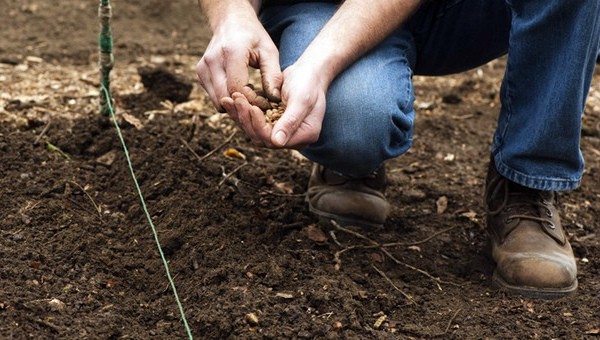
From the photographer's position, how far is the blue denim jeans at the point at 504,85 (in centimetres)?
213

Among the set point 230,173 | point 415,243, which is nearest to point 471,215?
point 415,243

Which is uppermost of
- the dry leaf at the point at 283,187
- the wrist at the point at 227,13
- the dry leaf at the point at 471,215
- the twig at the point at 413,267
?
the wrist at the point at 227,13

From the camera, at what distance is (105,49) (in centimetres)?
279

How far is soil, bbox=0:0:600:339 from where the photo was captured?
2.04m

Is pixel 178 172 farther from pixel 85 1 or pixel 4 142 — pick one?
pixel 85 1

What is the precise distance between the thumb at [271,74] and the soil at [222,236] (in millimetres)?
441

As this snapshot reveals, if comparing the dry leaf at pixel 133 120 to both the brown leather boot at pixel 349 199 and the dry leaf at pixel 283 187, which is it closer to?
the dry leaf at pixel 283 187

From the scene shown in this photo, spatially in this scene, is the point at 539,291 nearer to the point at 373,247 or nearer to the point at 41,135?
the point at 373,247

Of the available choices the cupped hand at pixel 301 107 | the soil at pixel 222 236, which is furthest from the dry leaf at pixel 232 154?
the cupped hand at pixel 301 107

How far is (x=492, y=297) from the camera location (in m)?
2.27

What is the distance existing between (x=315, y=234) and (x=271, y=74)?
21.0 inches

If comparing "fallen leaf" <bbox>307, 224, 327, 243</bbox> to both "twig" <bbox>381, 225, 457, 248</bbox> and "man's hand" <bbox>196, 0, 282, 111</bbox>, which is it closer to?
"twig" <bbox>381, 225, 457, 248</bbox>

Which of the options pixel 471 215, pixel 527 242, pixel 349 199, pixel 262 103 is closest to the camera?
pixel 262 103

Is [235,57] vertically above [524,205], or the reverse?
[235,57]
